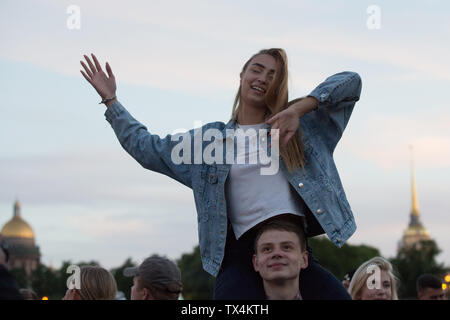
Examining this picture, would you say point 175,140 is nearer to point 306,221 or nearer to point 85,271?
point 306,221

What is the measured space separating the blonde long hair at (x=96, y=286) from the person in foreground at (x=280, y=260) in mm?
2645

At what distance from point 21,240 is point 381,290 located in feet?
572

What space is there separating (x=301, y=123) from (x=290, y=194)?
19.4 inches

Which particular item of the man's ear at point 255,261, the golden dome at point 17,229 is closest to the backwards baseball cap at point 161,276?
the man's ear at point 255,261

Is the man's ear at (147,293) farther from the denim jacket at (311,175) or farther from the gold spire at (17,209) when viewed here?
the gold spire at (17,209)

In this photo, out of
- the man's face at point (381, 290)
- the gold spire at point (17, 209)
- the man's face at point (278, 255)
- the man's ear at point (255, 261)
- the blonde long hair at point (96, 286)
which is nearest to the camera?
the man's face at point (278, 255)

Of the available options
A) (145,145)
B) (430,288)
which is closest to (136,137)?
(145,145)

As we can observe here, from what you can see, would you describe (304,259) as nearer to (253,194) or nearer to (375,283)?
(253,194)

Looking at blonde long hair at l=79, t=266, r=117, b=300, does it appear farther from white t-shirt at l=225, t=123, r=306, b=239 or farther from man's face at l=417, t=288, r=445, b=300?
man's face at l=417, t=288, r=445, b=300

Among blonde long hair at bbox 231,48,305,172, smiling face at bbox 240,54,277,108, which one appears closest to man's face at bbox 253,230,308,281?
blonde long hair at bbox 231,48,305,172

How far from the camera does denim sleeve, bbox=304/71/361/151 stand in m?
4.93

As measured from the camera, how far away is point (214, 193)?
4.99 metres

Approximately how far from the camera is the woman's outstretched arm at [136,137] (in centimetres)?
530

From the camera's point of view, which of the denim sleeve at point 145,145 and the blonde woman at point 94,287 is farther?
the blonde woman at point 94,287
